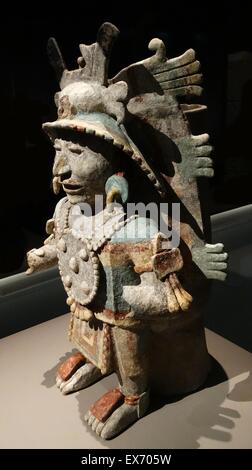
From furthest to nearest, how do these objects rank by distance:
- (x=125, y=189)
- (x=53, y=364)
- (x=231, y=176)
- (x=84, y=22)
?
1. (x=231, y=176)
2. (x=53, y=364)
3. (x=84, y=22)
4. (x=125, y=189)

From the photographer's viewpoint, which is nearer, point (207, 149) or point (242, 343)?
point (207, 149)

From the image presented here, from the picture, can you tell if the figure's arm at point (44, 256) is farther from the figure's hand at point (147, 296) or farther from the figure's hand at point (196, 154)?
the figure's hand at point (196, 154)

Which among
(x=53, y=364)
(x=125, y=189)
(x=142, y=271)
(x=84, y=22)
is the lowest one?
(x=53, y=364)

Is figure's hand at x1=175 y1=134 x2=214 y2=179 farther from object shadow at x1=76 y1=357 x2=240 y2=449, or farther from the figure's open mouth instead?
object shadow at x1=76 y1=357 x2=240 y2=449

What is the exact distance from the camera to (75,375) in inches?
65.8

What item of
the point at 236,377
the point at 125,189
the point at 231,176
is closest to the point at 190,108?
the point at 125,189

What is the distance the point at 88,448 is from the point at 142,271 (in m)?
0.56

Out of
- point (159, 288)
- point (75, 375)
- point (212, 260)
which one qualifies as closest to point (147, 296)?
point (159, 288)

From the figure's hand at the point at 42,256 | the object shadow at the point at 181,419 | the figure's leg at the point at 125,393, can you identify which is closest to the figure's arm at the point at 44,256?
the figure's hand at the point at 42,256

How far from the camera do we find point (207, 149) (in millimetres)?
1280

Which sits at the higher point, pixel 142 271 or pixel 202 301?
pixel 142 271

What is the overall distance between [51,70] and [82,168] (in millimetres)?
684

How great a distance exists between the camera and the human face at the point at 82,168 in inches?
49.8

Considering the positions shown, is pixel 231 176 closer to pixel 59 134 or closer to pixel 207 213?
pixel 207 213
